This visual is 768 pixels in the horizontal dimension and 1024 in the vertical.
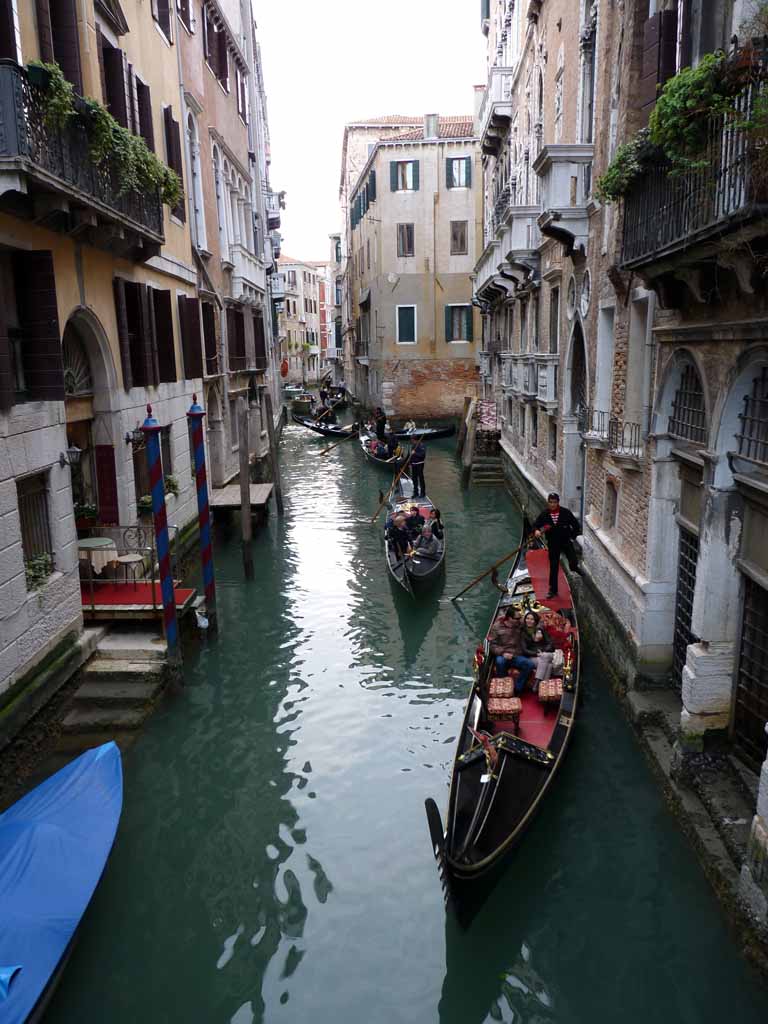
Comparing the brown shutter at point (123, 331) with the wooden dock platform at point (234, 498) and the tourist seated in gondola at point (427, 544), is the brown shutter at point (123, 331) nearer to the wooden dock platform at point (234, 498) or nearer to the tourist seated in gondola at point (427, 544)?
the tourist seated in gondola at point (427, 544)

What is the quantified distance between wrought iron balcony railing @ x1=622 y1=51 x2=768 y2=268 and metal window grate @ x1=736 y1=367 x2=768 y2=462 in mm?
1109

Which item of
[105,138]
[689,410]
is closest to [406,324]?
[105,138]

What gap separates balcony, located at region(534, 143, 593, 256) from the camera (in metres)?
9.85

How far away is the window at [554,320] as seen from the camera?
13750 mm

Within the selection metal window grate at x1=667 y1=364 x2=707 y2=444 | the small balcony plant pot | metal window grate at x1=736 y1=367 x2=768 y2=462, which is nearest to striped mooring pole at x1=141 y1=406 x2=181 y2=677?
the small balcony plant pot

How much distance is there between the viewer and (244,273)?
20.0 m

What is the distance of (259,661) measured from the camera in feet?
32.6

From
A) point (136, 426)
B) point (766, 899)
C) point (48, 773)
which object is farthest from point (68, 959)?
point (136, 426)

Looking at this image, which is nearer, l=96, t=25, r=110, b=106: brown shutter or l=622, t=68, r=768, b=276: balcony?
l=622, t=68, r=768, b=276: balcony

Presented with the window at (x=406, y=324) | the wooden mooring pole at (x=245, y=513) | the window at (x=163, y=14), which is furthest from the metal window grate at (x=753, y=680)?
the window at (x=406, y=324)

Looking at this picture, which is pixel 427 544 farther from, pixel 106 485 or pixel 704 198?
pixel 704 198

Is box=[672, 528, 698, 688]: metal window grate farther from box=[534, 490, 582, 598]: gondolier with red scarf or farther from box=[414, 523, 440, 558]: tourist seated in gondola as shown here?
box=[414, 523, 440, 558]: tourist seated in gondola

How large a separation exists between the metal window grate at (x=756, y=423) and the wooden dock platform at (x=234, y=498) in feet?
36.0

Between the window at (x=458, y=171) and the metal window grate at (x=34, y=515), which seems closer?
the metal window grate at (x=34, y=515)
